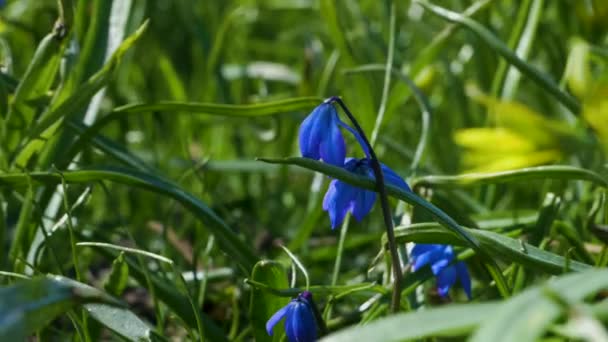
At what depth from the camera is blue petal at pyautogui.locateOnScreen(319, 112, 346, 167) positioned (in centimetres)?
128

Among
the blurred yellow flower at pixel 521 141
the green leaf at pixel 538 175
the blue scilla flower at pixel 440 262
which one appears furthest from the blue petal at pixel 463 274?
the blurred yellow flower at pixel 521 141

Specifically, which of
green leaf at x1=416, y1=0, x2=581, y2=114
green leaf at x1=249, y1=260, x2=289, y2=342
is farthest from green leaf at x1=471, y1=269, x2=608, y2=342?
green leaf at x1=416, y1=0, x2=581, y2=114

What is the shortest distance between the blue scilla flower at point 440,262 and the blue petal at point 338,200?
0.93ft

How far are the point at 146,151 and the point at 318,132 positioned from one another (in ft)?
5.42

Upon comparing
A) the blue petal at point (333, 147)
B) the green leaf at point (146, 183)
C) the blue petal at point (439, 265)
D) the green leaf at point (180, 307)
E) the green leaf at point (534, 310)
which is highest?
the green leaf at point (534, 310)

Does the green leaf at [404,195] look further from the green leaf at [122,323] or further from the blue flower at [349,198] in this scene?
the green leaf at [122,323]

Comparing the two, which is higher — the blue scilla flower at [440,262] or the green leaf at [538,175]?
the green leaf at [538,175]

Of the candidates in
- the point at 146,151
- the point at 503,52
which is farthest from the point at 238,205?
the point at 503,52

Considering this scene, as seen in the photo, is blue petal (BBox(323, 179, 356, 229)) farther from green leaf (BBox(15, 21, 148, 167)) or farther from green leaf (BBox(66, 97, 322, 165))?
green leaf (BBox(15, 21, 148, 167))

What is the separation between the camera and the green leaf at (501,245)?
1.27 metres

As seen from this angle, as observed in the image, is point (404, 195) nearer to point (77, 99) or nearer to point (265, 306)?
point (265, 306)

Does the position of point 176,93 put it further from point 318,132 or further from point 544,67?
point 318,132

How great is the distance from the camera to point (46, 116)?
1.67 metres

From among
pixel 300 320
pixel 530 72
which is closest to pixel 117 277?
pixel 300 320
